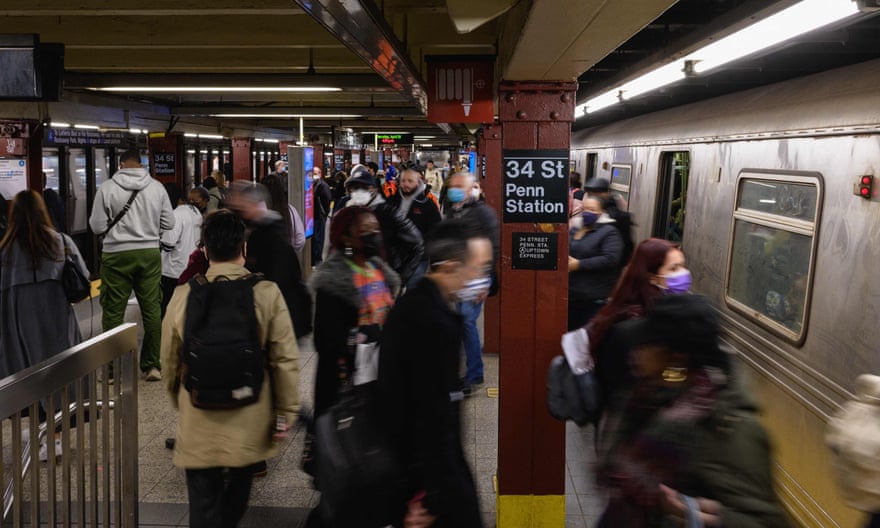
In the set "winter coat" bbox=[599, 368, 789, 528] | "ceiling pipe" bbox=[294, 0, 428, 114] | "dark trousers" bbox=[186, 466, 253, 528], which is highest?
"ceiling pipe" bbox=[294, 0, 428, 114]

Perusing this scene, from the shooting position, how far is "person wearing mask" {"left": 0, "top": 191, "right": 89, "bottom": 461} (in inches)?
177

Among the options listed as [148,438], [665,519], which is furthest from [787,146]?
[148,438]

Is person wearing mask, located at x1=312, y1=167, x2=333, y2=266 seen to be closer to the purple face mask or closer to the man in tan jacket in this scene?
the man in tan jacket

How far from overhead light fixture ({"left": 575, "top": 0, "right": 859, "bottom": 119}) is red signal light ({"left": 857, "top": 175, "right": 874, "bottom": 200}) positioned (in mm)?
701

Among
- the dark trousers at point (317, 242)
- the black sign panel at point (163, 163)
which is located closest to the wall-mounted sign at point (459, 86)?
the dark trousers at point (317, 242)

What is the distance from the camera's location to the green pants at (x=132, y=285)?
5.85 m

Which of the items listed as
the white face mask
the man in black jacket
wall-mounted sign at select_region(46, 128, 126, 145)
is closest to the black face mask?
the man in black jacket

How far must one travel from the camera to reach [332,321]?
130 inches

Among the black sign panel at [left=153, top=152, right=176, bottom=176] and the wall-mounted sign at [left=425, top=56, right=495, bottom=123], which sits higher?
the wall-mounted sign at [left=425, top=56, right=495, bottom=123]

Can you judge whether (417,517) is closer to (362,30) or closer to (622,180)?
(362,30)

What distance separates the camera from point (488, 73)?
6.21 metres

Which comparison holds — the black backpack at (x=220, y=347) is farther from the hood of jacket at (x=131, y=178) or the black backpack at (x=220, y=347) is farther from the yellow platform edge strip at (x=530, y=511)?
the hood of jacket at (x=131, y=178)

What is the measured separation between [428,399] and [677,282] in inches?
52.7

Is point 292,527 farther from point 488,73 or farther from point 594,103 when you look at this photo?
point 594,103
